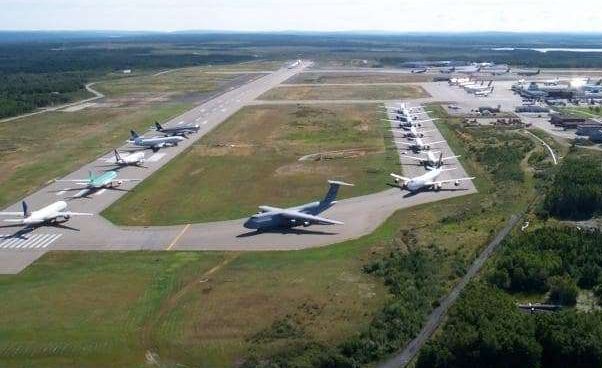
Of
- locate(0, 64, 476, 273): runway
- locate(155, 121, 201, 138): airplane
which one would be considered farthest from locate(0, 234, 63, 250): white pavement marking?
locate(155, 121, 201, 138): airplane

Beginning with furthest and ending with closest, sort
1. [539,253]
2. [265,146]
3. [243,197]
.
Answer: [265,146] < [243,197] < [539,253]

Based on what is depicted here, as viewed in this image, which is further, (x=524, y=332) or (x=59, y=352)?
(x=59, y=352)

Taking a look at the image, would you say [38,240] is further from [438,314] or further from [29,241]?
[438,314]

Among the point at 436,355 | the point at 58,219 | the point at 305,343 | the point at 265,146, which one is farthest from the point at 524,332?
the point at 265,146

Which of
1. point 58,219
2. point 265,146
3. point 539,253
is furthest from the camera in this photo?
point 265,146

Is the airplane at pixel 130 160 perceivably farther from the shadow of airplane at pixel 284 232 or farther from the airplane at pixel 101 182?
the shadow of airplane at pixel 284 232

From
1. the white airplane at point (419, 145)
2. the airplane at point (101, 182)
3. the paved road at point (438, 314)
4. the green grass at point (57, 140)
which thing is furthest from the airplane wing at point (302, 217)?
the white airplane at point (419, 145)

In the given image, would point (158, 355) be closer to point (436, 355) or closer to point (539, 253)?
point (436, 355)

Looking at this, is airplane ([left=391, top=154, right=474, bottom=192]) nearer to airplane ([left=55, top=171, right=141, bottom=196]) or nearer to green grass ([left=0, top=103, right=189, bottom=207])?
airplane ([left=55, top=171, right=141, bottom=196])
